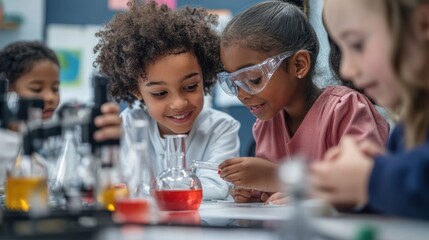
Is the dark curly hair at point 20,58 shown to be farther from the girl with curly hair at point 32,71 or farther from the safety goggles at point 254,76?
the safety goggles at point 254,76

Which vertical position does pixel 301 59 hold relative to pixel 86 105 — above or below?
above

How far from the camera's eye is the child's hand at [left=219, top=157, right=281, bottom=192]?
1602mm

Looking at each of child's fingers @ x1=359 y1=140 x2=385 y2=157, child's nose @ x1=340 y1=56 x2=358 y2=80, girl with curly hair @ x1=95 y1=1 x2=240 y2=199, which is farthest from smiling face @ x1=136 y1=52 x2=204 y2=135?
child's fingers @ x1=359 y1=140 x2=385 y2=157

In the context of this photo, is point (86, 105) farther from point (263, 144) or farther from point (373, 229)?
point (263, 144)

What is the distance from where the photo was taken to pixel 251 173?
1.63m

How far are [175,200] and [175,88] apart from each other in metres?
0.61

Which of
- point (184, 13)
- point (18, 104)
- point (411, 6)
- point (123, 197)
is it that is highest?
point (184, 13)

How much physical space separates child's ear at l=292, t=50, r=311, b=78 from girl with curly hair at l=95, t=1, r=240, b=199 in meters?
0.28

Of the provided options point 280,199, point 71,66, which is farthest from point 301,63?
point 71,66

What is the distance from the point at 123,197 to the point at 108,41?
42.1 inches

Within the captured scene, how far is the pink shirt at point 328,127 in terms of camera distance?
1.63m

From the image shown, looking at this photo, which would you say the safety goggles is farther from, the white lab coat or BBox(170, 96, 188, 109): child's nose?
the white lab coat

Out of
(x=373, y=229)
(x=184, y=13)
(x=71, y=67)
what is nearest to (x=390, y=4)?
(x=373, y=229)

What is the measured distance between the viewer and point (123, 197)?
1021 mm
